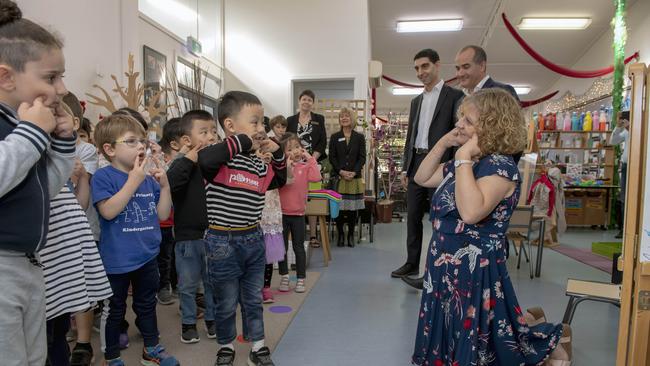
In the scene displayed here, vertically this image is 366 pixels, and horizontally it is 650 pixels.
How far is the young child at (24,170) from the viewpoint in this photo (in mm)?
895

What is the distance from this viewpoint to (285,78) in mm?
6934

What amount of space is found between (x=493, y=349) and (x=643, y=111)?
0.99 meters

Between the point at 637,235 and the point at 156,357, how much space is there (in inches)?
79.4

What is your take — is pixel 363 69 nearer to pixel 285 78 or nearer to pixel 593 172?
pixel 285 78

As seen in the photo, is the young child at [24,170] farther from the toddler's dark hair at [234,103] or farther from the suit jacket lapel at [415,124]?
the suit jacket lapel at [415,124]

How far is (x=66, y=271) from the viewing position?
1466 millimetres

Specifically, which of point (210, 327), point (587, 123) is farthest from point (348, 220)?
point (587, 123)

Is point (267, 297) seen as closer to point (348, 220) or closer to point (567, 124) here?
point (348, 220)

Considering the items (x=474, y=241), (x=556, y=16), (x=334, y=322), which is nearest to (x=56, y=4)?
(x=334, y=322)

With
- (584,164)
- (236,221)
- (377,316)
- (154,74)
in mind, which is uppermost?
(154,74)

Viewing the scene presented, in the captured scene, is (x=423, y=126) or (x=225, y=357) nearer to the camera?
(x=225, y=357)

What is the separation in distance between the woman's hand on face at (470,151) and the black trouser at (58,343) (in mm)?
1569

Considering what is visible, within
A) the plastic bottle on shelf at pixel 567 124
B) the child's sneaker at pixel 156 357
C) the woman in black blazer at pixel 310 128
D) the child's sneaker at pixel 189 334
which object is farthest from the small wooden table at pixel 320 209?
the plastic bottle on shelf at pixel 567 124

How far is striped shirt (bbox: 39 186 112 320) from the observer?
1428 millimetres
